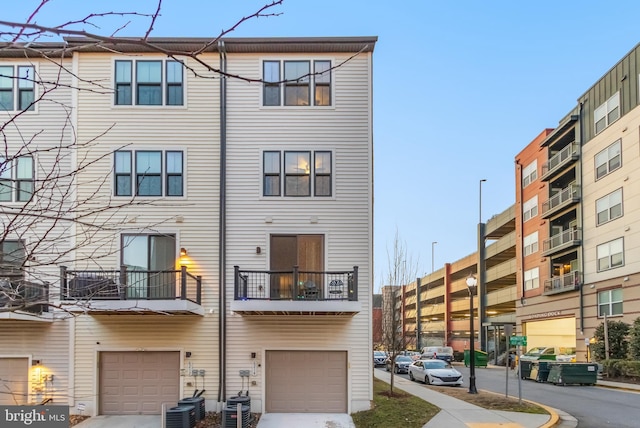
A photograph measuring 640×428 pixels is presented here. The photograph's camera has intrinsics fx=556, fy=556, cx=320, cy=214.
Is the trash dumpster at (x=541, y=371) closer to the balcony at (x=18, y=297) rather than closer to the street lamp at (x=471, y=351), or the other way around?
the street lamp at (x=471, y=351)

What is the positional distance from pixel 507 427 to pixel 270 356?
6983mm

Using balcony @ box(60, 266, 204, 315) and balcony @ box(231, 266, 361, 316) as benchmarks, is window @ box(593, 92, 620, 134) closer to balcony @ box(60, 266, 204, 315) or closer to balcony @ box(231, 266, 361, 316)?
balcony @ box(231, 266, 361, 316)

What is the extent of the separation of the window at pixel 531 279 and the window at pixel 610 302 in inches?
385

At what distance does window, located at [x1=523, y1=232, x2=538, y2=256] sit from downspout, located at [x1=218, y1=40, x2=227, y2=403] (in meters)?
33.8

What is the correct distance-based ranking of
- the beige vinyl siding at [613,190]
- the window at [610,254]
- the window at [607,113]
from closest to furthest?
1. the beige vinyl siding at [613,190]
2. the window at [610,254]
3. the window at [607,113]

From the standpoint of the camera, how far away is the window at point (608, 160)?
31953 millimetres

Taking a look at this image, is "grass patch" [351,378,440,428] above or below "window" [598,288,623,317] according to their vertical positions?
below

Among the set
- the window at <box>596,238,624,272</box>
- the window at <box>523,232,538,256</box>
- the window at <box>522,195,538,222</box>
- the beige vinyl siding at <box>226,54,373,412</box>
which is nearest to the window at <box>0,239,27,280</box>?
the beige vinyl siding at <box>226,54,373,412</box>

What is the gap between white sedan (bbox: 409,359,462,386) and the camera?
87.2 ft

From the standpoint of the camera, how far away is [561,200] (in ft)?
128

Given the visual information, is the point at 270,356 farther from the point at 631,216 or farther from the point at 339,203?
the point at 631,216

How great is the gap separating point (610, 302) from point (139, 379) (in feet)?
90.0

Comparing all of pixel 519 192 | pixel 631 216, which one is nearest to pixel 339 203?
pixel 631 216

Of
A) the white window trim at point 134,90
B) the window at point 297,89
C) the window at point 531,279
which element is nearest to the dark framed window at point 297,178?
the window at point 297,89
